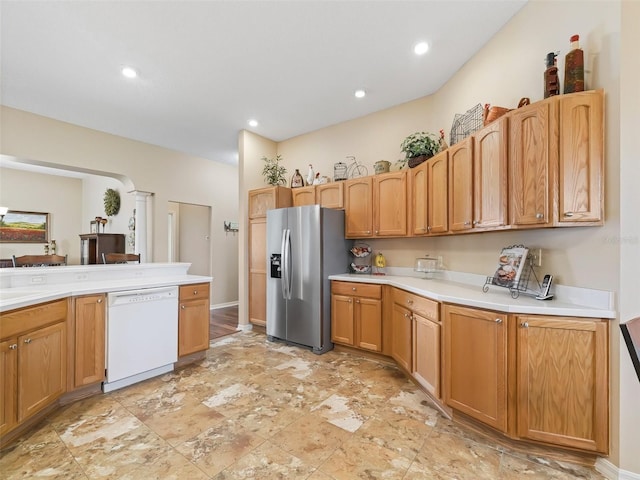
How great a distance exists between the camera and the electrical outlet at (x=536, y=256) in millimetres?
2040

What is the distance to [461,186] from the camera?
2432mm

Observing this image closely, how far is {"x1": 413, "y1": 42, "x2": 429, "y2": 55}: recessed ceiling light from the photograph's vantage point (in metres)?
2.54

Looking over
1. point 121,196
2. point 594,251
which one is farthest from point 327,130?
point 121,196

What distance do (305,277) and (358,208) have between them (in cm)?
115

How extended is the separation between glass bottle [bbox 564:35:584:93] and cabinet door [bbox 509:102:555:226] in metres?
0.18

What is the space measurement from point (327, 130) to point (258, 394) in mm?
3756

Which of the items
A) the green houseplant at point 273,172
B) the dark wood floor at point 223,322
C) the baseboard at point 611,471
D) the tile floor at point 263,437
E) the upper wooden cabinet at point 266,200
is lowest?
the dark wood floor at point 223,322

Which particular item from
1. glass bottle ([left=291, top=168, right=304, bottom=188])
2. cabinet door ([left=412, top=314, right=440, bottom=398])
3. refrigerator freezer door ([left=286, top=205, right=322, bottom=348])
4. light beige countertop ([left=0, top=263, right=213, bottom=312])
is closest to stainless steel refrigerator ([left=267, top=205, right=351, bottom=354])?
refrigerator freezer door ([left=286, top=205, right=322, bottom=348])

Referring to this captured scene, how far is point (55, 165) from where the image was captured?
3947 millimetres

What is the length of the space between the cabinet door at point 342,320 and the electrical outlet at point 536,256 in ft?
6.13

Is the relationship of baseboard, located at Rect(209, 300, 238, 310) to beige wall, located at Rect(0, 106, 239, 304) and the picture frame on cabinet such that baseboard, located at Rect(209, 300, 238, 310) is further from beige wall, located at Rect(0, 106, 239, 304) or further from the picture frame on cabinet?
the picture frame on cabinet

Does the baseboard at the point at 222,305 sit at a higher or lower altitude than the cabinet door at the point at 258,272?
lower

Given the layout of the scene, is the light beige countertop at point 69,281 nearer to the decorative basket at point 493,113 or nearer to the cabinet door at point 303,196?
the cabinet door at point 303,196

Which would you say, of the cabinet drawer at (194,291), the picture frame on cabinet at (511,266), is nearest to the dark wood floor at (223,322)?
the cabinet drawer at (194,291)
